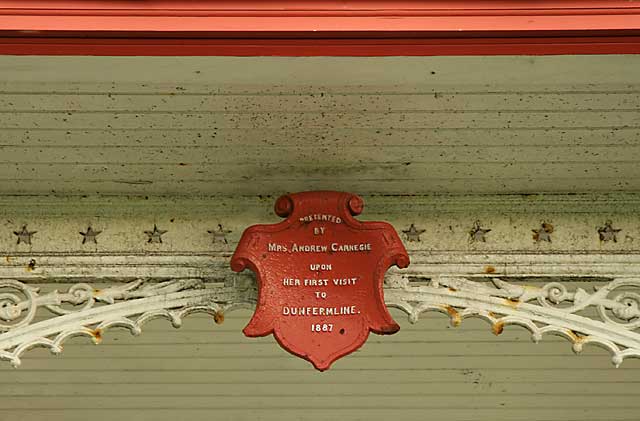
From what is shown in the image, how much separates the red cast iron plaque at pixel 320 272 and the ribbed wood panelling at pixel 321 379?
1634 millimetres

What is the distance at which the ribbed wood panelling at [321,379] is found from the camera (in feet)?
23.9

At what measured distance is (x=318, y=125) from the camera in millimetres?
5406

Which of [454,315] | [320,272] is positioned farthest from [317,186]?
[454,315]

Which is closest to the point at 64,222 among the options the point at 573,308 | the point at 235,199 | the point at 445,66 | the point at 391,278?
the point at 235,199

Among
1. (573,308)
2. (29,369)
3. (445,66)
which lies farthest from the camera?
(29,369)

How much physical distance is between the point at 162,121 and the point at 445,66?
1.23 metres

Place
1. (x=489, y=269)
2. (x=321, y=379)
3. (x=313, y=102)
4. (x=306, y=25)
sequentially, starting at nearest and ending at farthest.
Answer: (x=306, y=25)
(x=313, y=102)
(x=489, y=269)
(x=321, y=379)

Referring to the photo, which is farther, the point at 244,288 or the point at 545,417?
the point at 545,417

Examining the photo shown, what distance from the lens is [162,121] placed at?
17.7 feet

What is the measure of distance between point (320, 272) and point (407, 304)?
0.45 m

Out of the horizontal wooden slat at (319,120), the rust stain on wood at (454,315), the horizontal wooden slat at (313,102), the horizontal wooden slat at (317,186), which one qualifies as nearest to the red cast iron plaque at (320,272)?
the horizontal wooden slat at (317,186)

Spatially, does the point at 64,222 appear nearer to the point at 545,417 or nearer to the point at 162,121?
the point at 162,121

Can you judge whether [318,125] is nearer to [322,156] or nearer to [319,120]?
[319,120]

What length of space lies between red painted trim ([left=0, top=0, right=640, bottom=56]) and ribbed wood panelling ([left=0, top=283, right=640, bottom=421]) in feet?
8.39
